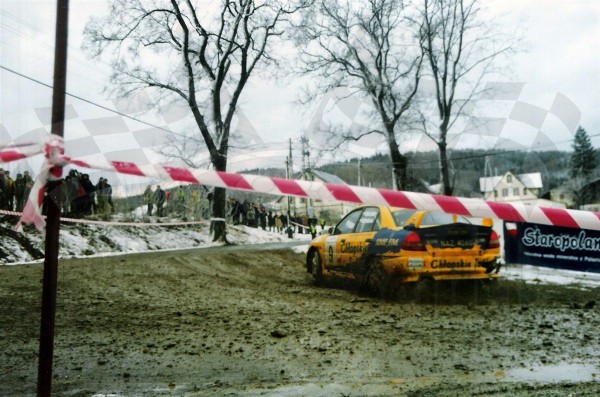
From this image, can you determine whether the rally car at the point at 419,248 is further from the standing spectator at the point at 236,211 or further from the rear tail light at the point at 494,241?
the standing spectator at the point at 236,211

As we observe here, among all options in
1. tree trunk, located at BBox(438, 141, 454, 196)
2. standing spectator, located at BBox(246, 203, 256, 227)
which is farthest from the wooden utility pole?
tree trunk, located at BBox(438, 141, 454, 196)

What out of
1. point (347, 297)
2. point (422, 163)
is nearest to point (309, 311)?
point (347, 297)

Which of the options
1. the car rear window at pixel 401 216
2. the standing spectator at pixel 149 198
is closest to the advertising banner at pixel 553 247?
the car rear window at pixel 401 216

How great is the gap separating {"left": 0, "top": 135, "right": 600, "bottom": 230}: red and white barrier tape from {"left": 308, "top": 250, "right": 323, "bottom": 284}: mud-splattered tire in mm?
4479

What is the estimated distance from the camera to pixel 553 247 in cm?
513

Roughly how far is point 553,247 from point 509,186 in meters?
2.23

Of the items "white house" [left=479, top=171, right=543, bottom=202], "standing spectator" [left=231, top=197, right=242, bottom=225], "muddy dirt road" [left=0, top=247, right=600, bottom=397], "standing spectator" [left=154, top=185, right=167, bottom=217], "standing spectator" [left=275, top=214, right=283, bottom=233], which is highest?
"white house" [left=479, top=171, right=543, bottom=202]

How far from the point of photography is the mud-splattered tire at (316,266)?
22.1 feet

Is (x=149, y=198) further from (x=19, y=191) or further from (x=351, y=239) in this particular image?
(x=351, y=239)

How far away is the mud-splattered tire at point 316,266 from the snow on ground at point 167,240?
153mm

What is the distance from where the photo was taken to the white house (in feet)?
22.6

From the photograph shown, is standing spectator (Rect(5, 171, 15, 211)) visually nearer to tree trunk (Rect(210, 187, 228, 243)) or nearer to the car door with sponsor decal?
tree trunk (Rect(210, 187, 228, 243))

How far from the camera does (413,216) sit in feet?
18.0

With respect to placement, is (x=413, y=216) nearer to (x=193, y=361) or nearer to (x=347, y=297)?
(x=347, y=297)
